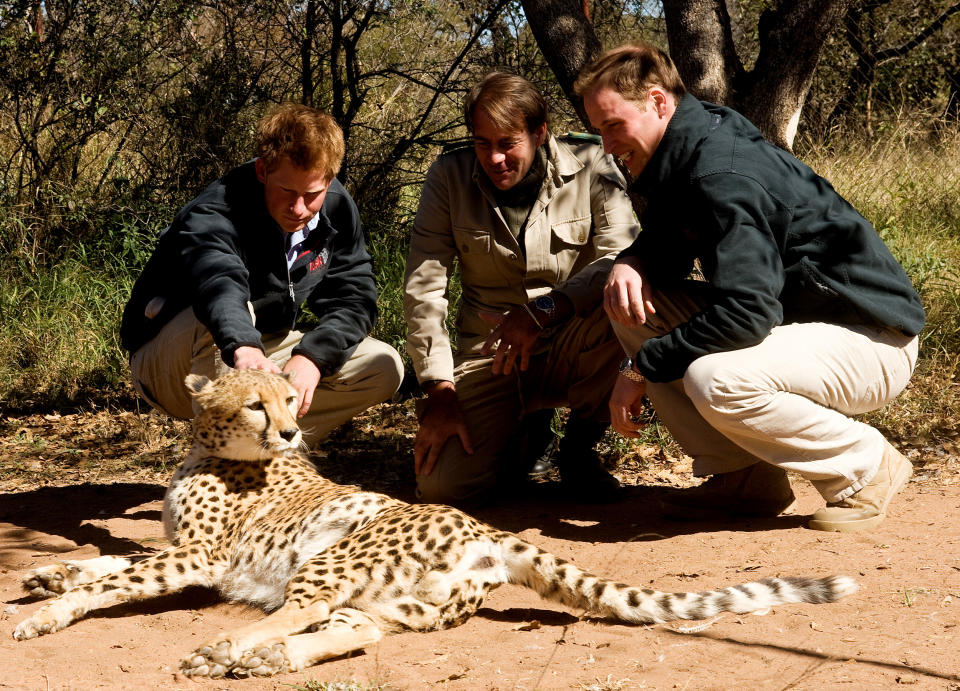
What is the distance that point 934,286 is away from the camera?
17.4 ft

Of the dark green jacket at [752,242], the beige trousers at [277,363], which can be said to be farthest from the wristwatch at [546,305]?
the beige trousers at [277,363]

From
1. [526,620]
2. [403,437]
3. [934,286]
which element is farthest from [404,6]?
[526,620]

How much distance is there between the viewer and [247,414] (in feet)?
10.6

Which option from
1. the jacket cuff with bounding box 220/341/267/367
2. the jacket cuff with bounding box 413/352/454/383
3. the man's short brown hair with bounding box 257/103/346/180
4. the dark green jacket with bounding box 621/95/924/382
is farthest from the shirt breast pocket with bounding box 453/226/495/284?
the jacket cuff with bounding box 220/341/267/367

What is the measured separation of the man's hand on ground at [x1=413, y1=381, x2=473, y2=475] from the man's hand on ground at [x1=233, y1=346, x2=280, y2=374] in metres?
0.79

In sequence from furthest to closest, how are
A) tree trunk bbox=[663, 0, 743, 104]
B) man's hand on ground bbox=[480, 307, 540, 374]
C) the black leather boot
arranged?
1. tree trunk bbox=[663, 0, 743, 104]
2. the black leather boot
3. man's hand on ground bbox=[480, 307, 540, 374]

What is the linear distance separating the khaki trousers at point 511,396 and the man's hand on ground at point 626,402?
1.88 ft

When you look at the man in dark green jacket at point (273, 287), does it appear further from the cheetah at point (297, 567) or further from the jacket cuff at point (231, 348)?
the cheetah at point (297, 567)

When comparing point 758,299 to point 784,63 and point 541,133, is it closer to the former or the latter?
point 541,133

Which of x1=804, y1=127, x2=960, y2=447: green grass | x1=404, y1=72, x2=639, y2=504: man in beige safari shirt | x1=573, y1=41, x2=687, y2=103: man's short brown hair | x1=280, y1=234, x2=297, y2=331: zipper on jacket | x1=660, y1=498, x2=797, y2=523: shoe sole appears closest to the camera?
x1=573, y1=41, x2=687, y2=103: man's short brown hair

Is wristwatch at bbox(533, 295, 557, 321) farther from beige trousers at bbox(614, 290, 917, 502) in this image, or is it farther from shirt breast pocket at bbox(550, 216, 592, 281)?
beige trousers at bbox(614, 290, 917, 502)

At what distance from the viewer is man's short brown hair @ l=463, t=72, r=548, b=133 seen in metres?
3.62

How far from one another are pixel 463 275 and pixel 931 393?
90.4 inches

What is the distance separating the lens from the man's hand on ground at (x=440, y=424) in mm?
3932
